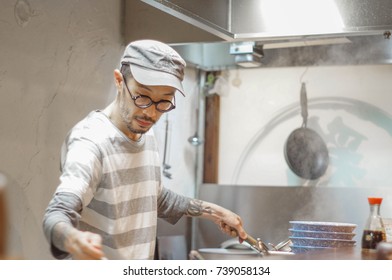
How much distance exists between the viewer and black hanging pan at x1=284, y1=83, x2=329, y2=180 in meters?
3.26

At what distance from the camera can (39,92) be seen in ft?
5.63

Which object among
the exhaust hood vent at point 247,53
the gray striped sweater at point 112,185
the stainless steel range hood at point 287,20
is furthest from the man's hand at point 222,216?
the exhaust hood vent at point 247,53

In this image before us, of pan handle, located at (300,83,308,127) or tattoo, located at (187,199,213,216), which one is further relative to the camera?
pan handle, located at (300,83,308,127)

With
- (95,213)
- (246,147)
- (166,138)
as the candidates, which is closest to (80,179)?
(95,213)

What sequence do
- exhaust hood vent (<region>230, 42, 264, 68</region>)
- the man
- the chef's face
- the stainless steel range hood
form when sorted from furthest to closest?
exhaust hood vent (<region>230, 42, 264, 68</region>), the stainless steel range hood, the chef's face, the man

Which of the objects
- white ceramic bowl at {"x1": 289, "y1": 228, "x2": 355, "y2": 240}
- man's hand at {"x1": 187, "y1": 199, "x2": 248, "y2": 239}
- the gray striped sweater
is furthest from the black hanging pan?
the gray striped sweater

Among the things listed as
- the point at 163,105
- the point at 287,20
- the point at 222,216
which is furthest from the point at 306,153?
the point at 163,105

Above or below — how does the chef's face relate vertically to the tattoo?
above

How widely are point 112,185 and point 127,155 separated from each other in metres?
0.11

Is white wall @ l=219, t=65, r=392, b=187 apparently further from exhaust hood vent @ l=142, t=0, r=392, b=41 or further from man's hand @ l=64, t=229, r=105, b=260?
man's hand @ l=64, t=229, r=105, b=260

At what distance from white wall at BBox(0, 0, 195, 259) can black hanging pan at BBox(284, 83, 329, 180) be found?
154cm

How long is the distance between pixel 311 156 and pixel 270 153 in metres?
0.24

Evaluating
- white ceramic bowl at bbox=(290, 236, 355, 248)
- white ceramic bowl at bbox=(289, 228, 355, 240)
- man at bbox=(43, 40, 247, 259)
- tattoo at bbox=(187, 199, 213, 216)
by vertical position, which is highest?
man at bbox=(43, 40, 247, 259)

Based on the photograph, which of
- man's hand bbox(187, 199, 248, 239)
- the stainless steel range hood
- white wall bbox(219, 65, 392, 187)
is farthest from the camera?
white wall bbox(219, 65, 392, 187)
